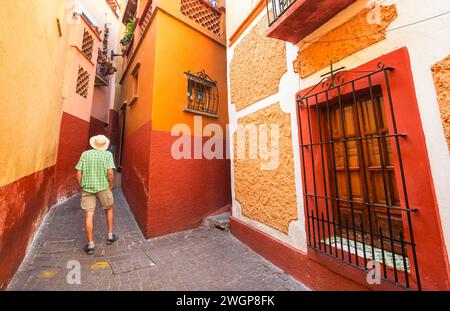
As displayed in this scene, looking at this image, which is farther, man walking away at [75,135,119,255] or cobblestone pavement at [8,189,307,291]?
man walking away at [75,135,119,255]

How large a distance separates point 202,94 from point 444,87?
14.9ft

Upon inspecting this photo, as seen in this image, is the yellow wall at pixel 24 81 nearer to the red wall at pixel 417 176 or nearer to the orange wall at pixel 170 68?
the orange wall at pixel 170 68

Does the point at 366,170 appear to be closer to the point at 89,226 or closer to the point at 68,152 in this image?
the point at 89,226

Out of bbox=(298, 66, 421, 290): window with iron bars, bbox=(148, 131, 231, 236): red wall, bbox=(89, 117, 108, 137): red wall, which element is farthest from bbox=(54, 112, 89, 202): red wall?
bbox=(298, 66, 421, 290): window with iron bars

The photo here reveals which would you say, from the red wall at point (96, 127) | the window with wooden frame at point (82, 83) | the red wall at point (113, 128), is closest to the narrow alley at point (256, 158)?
the window with wooden frame at point (82, 83)

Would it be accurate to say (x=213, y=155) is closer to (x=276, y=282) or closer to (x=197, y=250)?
(x=197, y=250)

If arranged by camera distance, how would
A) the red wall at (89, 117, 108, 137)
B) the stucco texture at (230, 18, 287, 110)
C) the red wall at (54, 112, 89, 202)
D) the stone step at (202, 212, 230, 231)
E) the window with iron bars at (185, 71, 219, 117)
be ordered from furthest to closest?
the red wall at (89, 117, 108, 137) < the red wall at (54, 112, 89, 202) < the window with iron bars at (185, 71, 219, 117) < the stone step at (202, 212, 230, 231) < the stucco texture at (230, 18, 287, 110)

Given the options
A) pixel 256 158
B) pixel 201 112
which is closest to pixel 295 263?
pixel 256 158

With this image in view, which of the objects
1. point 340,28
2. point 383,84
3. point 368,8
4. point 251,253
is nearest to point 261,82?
point 340,28

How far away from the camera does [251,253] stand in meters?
3.44

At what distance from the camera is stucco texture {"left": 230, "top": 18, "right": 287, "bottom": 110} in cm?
320

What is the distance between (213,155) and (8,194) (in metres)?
3.69

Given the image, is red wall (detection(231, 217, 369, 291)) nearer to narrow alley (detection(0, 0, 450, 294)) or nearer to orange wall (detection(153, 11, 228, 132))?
narrow alley (detection(0, 0, 450, 294))

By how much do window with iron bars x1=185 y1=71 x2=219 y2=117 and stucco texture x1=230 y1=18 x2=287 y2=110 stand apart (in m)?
1.05
